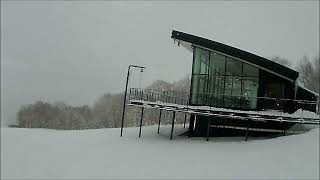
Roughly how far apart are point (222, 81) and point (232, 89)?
2.33ft

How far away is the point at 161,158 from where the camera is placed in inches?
610

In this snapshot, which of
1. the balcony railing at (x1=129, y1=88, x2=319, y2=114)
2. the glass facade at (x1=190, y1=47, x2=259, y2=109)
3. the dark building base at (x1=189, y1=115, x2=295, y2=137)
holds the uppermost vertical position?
the glass facade at (x1=190, y1=47, x2=259, y2=109)

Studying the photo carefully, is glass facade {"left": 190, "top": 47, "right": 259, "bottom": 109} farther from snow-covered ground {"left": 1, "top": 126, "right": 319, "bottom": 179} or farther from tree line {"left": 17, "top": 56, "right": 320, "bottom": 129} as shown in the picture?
tree line {"left": 17, "top": 56, "right": 320, "bottom": 129}

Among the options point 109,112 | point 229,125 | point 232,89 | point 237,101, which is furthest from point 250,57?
point 109,112

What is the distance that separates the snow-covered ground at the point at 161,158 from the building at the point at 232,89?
140 cm

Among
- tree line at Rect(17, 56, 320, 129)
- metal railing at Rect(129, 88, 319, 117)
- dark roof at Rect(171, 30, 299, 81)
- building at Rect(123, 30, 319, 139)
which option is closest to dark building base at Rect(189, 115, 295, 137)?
building at Rect(123, 30, 319, 139)

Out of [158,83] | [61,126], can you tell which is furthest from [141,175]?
[158,83]

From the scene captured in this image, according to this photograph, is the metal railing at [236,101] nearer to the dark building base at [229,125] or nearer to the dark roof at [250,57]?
the dark building base at [229,125]

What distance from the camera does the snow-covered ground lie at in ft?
44.4

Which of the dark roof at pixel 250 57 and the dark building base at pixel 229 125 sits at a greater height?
the dark roof at pixel 250 57

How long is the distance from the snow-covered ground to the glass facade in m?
2.11

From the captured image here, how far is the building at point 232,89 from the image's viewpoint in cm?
2009

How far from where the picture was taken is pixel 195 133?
21203mm

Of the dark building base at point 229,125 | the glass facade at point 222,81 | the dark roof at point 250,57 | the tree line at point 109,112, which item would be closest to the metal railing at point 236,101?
the glass facade at point 222,81
